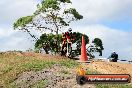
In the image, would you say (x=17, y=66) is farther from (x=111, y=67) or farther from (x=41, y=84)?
(x=111, y=67)

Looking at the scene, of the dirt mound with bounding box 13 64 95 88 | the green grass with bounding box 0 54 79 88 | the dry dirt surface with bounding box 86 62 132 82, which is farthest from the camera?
the dry dirt surface with bounding box 86 62 132 82

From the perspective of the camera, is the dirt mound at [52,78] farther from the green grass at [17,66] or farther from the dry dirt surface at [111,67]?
the dry dirt surface at [111,67]

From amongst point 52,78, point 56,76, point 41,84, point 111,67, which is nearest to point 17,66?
point 56,76

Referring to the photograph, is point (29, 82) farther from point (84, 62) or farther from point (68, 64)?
point (84, 62)

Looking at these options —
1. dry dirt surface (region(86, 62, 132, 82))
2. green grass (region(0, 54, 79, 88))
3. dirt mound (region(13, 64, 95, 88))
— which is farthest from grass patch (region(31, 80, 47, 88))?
dry dirt surface (region(86, 62, 132, 82))

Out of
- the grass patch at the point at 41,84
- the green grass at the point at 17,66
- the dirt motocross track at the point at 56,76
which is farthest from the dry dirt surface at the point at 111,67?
the grass patch at the point at 41,84

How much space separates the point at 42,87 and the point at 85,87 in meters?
1.81

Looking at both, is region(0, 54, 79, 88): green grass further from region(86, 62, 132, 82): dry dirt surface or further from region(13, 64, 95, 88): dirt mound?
region(86, 62, 132, 82): dry dirt surface

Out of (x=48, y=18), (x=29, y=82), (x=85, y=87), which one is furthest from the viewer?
(x=48, y=18)

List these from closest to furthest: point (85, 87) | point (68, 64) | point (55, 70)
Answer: point (85, 87) → point (55, 70) → point (68, 64)

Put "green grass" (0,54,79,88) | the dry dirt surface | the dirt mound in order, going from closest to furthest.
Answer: the dirt mound → "green grass" (0,54,79,88) → the dry dirt surface

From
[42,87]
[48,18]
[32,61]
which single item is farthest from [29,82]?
[48,18]

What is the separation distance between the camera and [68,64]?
23.2 m

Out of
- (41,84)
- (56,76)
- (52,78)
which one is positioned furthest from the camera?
(56,76)
